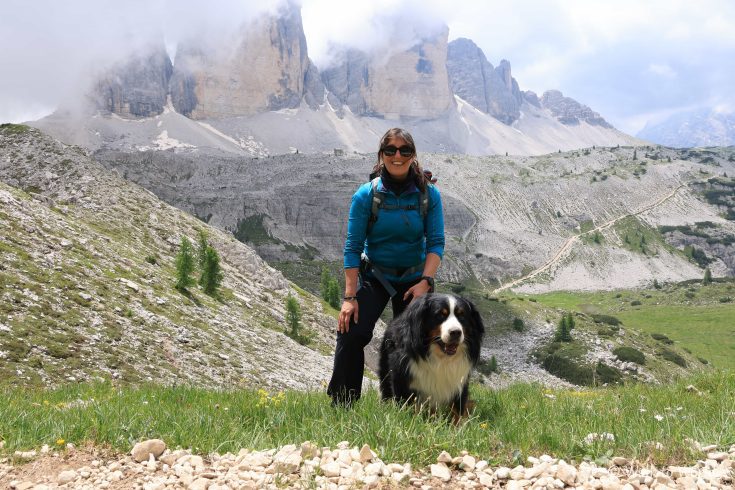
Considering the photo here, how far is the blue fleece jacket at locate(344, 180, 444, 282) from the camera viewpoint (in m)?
7.05

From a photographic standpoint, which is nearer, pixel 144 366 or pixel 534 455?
pixel 534 455

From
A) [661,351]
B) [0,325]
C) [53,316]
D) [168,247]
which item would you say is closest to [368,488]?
[0,325]

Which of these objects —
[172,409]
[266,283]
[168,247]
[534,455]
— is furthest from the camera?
[266,283]

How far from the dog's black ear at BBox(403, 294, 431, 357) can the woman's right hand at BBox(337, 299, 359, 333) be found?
0.94 metres

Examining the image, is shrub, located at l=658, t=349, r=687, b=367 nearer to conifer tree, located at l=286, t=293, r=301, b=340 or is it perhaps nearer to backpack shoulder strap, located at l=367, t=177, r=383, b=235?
conifer tree, located at l=286, t=293, r=301, b=340

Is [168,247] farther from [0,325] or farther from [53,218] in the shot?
[0,325]

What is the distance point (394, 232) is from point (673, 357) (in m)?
117

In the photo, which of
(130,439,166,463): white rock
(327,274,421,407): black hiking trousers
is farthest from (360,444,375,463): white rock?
(327,274,421,407): black hiking trousers

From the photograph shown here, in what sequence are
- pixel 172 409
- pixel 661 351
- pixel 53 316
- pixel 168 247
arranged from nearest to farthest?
pixel 172 409 → pixel 53 316 → pixel 168 247 → pixel 661 351

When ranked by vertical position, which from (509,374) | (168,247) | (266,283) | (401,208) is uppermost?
(401,208)

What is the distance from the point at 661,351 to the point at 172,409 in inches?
4743

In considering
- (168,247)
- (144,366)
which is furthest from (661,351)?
(144,366)

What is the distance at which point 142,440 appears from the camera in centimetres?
508

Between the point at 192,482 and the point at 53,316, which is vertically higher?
the point at 192,482
